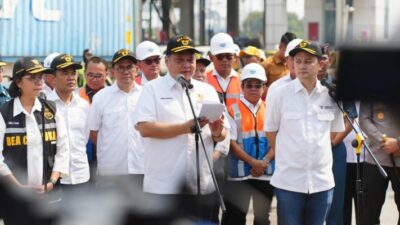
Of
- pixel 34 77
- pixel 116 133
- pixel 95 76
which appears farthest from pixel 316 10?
pixel 95 76

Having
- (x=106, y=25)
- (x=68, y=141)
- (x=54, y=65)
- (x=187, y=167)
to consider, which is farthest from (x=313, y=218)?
(x=106, y=25)

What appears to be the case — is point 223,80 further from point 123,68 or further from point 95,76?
point 95,76

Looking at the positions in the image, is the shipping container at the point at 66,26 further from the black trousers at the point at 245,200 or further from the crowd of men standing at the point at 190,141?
the black trousers at the point at 245,200

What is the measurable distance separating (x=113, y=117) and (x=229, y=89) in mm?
1164

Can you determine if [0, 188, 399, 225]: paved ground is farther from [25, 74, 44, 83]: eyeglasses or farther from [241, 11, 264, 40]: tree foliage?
[241, 11, 264, 40]: tree foliage

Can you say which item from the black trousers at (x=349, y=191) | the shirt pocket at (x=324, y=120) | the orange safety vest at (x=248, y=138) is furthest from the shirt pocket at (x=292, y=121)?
the black trousers at (x=349, y=191)

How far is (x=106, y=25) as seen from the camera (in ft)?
47.9

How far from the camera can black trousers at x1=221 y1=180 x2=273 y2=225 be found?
5.42 meters

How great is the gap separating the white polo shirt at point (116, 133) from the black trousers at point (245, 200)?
80 centimetres

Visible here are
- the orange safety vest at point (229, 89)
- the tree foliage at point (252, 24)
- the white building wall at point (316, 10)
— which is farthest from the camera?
the tree foliage at point (252, 24)

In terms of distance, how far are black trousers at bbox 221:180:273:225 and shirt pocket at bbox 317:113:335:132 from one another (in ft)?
3.87

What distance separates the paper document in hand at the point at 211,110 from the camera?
12.1 feet

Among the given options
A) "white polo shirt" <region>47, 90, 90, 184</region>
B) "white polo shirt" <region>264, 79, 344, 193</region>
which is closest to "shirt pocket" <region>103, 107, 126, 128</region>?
"white polo shirt" <region>47, 90, 90, 184</region>

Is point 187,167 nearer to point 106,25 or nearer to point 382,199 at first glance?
point 382,199
